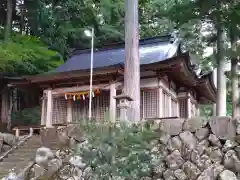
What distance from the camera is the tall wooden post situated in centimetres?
1081

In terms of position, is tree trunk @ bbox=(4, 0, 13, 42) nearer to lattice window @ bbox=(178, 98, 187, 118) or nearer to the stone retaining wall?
lattice window @ bbox=(178, 98, 187, 118)

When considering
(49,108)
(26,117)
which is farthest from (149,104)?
(26,117)

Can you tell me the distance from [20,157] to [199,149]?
516 cm

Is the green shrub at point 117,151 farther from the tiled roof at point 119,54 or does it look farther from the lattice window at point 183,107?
the lattice window at point 183,107

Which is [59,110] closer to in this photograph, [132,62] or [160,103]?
[160,103]

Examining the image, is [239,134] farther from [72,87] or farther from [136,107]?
[72,87]

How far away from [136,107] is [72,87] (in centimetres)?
467

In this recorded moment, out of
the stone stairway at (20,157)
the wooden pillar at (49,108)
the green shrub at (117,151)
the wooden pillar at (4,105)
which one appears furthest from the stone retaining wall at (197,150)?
the wooden pillar at (4,105)

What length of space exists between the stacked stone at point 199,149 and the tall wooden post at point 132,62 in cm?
227

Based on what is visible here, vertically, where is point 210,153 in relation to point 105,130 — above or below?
below

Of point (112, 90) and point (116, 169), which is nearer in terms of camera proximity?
point (116, 169)

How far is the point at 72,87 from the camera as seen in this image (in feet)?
48.6

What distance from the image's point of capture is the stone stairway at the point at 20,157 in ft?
32.2

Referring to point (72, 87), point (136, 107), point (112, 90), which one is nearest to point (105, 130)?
point (136, 107)
